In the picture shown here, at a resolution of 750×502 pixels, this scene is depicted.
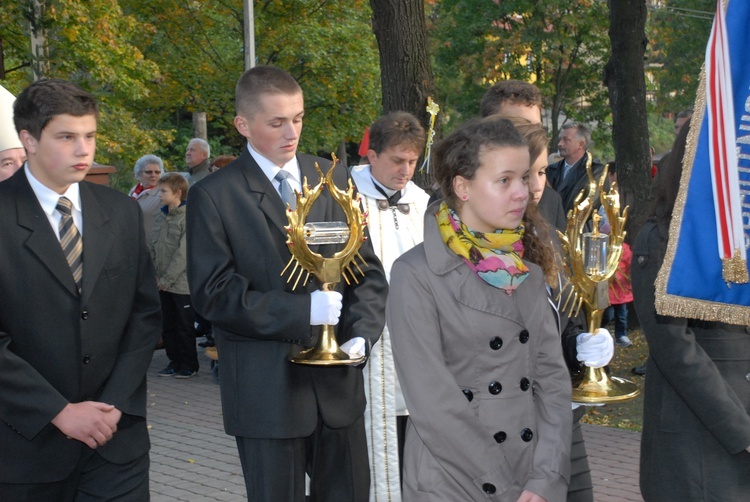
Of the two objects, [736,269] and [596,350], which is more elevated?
[736,269]

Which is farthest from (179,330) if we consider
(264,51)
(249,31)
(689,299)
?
(264,51)

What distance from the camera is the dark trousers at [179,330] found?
418 inches

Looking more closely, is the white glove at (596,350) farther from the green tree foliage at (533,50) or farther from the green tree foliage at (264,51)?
the green tree foliage at (533,50)

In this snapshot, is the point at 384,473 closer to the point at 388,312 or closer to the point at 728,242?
the point at 388,312

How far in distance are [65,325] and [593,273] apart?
2054 mm

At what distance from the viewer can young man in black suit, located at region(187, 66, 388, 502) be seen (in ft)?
14.0

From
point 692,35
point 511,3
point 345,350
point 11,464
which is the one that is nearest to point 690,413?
point 345,350

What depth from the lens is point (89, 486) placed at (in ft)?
13.1

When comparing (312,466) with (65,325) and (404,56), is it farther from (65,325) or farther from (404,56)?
(404,56)

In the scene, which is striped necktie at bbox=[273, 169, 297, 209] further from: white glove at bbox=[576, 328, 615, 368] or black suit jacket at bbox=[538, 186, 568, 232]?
white glove at bbox=[576, 328, 615, 368]

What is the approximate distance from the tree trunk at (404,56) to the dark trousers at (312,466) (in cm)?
562

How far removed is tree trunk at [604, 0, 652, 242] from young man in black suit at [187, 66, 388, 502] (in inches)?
315

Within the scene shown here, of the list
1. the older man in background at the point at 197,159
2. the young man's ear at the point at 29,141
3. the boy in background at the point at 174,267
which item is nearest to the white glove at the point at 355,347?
the young man's ear at the point at 29,141

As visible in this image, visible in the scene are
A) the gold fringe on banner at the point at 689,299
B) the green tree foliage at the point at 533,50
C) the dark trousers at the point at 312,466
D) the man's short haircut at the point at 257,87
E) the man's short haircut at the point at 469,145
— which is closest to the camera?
the gold fringe on banner at the point at 689,299
